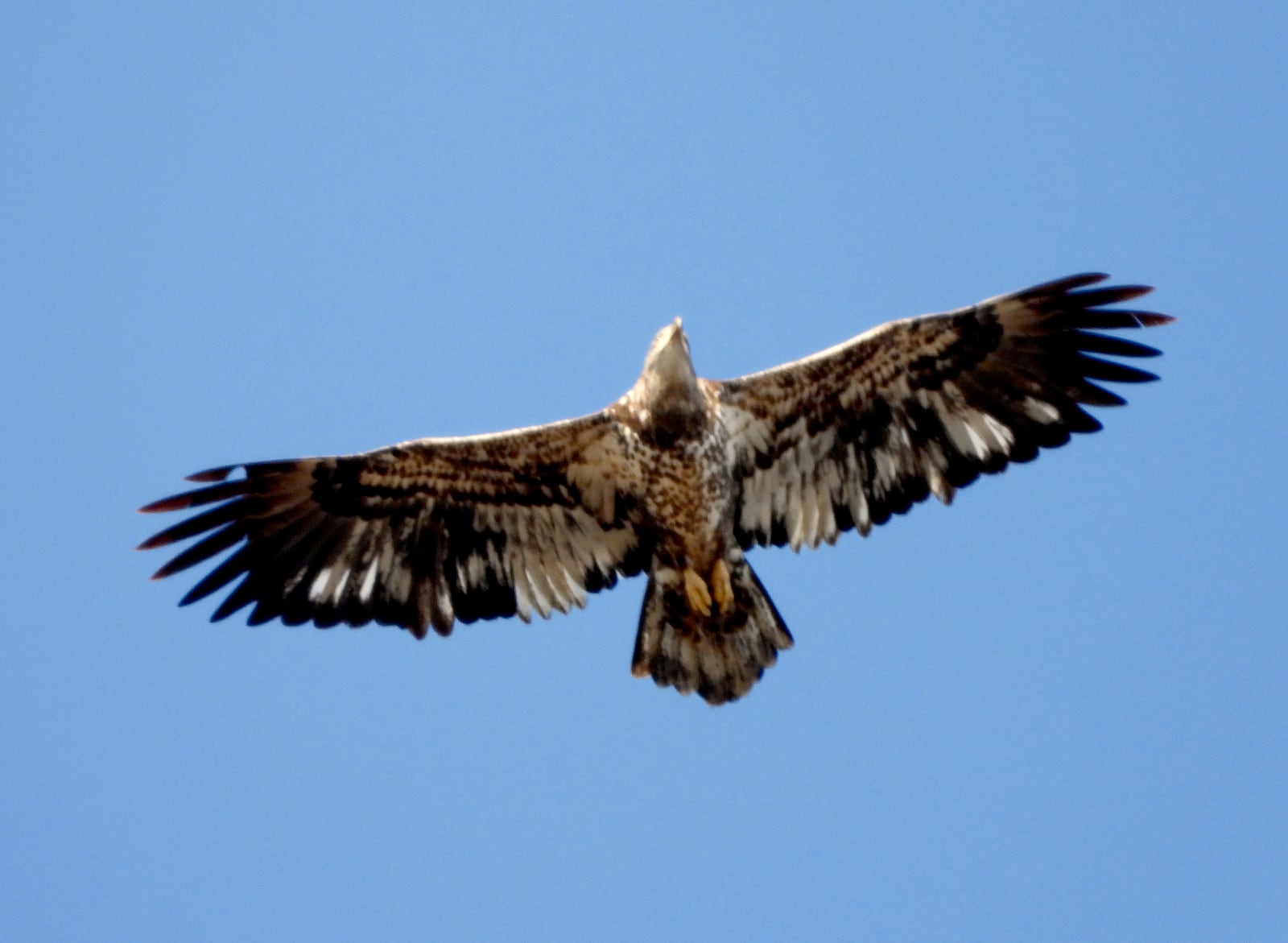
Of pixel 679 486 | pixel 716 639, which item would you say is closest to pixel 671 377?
pixel 679 486

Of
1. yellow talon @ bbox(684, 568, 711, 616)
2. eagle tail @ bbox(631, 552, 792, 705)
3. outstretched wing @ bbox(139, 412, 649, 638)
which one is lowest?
eagle tail @ bbox(631, 552, 792, 705)

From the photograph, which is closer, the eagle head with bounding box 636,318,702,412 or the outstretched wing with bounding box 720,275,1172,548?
the eagle head with bounding box 636,318,702,412

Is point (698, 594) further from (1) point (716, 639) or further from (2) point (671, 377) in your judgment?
(2) point (671, 377)

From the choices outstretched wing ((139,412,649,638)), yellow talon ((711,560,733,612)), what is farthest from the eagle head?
yellow talon ((711,560,733,612))

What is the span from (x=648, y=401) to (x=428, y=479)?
4.48ft

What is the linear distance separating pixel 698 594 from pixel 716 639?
27 centimetres

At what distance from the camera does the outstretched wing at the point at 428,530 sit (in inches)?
488

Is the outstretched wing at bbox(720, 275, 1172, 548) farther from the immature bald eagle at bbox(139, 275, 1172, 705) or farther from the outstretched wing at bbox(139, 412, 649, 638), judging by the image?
the outstretched wing at bbox(139, 412, 649, 638)

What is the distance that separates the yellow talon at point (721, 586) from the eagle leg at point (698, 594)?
0.09 ft

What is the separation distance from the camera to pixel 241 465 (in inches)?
486

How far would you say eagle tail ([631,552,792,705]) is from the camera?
12297 millimetres

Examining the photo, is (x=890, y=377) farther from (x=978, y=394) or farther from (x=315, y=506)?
(x=315, y=506)

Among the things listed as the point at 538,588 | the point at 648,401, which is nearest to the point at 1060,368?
the point at 648,401

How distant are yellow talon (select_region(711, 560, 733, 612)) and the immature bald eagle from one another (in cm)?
1
